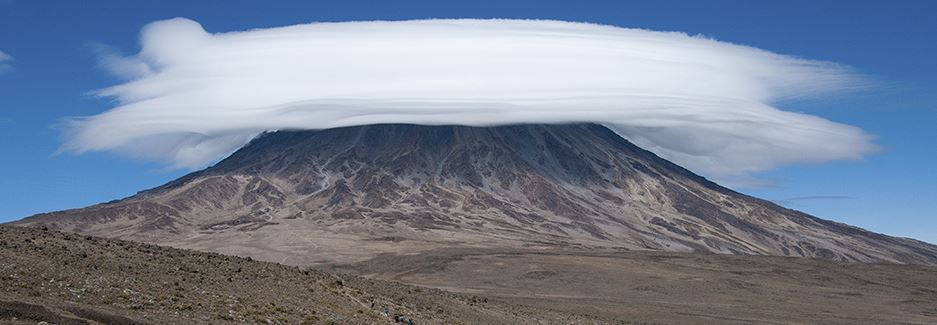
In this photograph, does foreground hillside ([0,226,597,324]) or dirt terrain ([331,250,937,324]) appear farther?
dirt terrain ([331,250,937,324])

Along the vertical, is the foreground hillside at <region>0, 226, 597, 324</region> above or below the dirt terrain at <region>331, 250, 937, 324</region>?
above

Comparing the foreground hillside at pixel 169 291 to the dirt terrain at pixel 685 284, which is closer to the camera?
the foreground hillside at pixel 169 291

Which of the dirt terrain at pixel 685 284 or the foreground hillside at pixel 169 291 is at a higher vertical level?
the foreground hillside at pixel 169 291

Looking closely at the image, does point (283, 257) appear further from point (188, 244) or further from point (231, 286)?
point (231, 286)

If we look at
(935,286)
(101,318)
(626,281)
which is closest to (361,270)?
(626,281)

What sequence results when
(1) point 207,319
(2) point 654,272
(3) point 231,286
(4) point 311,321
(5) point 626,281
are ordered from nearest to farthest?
(1) point 207,319 < (4) point 311,321 < (3) point 231,286 < (5) point 626,281 < (2) point 654,272
